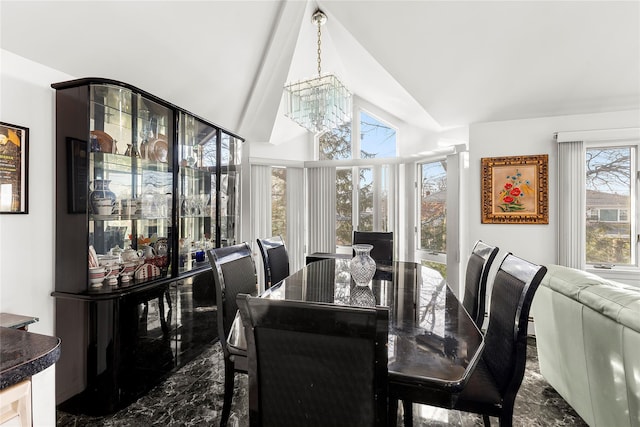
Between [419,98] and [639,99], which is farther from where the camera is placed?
[419,98]

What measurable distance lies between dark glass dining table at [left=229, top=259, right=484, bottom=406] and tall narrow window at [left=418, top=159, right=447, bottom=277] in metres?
1.58

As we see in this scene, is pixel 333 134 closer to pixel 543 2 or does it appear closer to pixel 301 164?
pixel 301 164

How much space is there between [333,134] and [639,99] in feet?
11.5

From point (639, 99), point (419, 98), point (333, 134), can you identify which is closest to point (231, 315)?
point (419, 98)

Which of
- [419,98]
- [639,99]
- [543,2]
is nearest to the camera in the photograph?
[543,2]

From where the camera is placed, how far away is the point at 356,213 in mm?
4688

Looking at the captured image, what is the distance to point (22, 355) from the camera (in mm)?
922

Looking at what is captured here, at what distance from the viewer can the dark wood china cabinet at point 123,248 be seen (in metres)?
1.90

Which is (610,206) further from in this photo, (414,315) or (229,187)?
(229,187)

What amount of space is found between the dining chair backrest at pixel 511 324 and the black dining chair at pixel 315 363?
783mm

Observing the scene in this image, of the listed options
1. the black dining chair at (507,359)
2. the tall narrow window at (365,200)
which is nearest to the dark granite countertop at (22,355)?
the black dining chair at (507,359)

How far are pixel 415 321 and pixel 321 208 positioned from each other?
3.46 meters

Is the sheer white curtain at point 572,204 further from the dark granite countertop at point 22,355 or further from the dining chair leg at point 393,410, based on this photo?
the dark granite countertop at point 22,355

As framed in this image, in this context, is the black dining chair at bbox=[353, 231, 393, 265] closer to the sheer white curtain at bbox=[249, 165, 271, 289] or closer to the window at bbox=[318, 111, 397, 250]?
the window at bbox=[318, 111, 397, 250]
